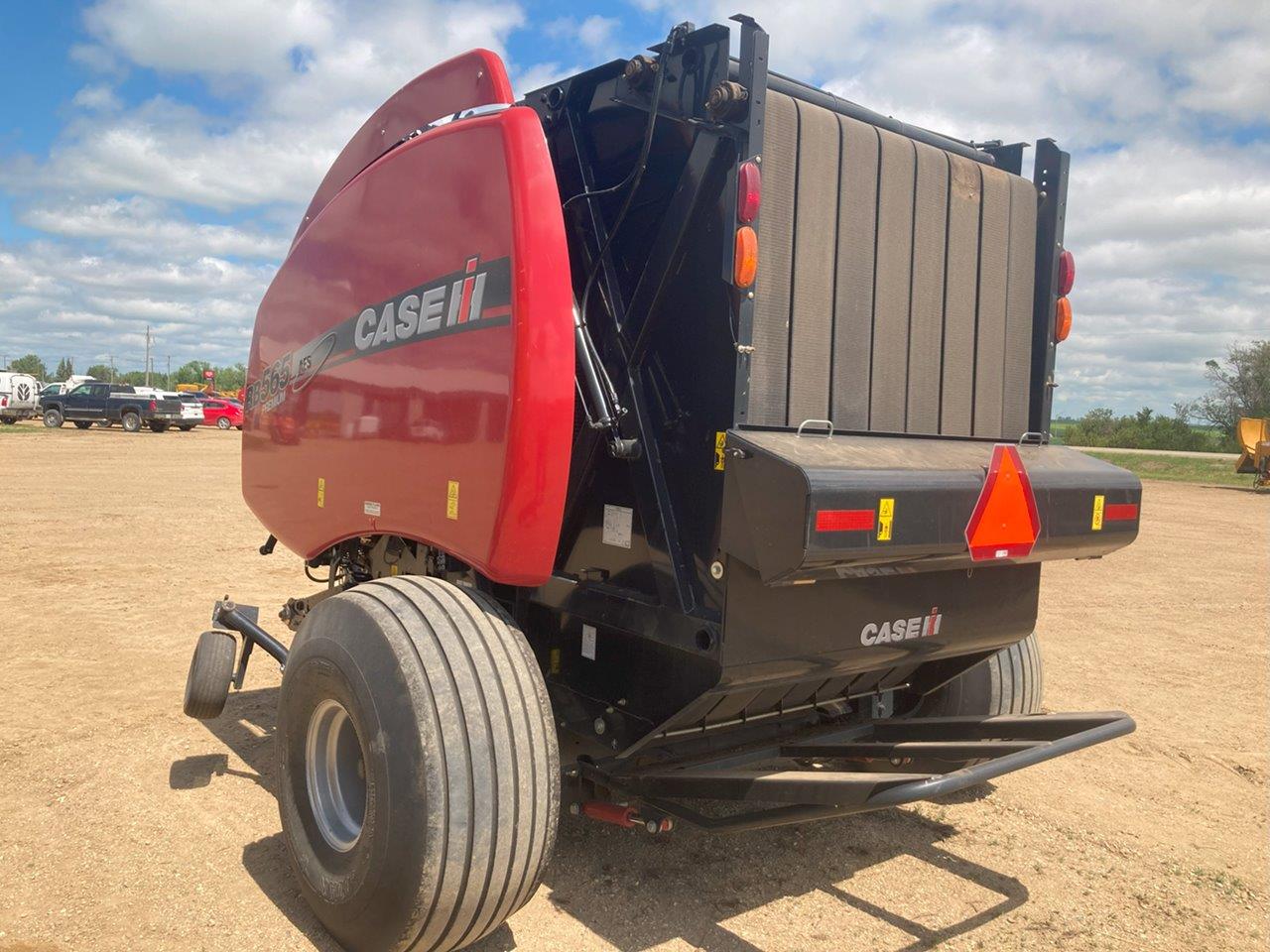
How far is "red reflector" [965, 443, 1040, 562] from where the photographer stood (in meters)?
3.10

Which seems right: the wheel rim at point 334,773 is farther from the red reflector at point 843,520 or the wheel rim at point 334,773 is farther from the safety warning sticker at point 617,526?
the red reflector at point 843,520

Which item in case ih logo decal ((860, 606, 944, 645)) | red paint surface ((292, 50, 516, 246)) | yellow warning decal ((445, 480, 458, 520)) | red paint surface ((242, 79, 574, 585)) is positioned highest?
red paint surface ((292, 50, 516, 246))

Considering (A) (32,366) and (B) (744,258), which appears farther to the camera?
(A) (32,366)

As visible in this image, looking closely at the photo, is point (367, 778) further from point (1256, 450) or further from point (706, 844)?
point (1256, 450)

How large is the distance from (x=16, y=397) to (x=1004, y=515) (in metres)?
39.5

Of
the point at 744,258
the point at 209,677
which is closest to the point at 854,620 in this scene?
the point at 744,258

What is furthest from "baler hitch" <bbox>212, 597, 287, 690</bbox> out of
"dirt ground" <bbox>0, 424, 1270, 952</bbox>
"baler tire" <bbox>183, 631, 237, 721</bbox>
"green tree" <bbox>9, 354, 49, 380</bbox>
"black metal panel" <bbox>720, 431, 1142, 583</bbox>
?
"green tree" <bbox>9, 354, 49, 380</bbox>

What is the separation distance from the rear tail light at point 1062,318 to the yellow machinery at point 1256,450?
2680 cm

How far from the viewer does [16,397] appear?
116 ft

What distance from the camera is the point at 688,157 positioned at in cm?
314

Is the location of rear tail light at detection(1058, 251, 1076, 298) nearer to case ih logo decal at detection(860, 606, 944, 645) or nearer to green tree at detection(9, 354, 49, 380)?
case ih logo decal at detection(860, 606, 944, 645)

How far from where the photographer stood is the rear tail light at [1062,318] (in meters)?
3.95

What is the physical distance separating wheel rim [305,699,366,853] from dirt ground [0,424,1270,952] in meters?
0.32

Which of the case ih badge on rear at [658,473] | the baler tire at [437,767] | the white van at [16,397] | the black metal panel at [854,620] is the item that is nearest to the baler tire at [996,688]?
the case ih badge on rear at [658,473]
